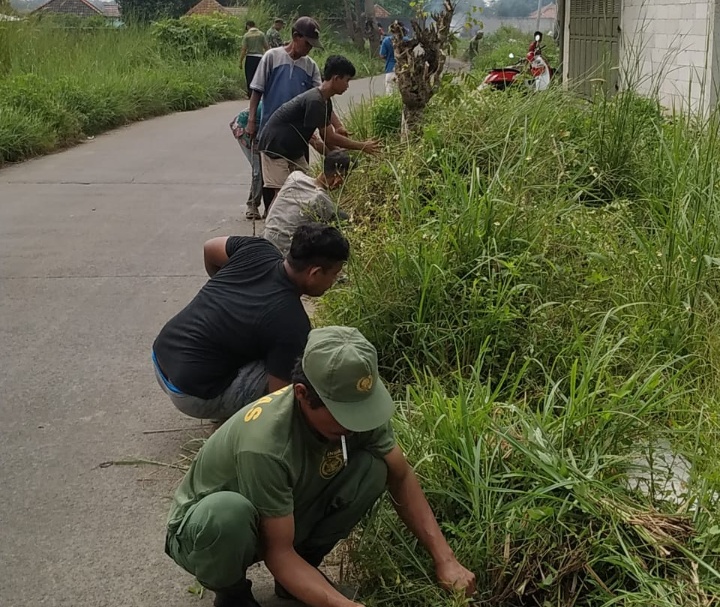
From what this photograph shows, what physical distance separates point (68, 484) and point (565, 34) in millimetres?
11540

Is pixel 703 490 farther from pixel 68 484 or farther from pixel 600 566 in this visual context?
pixel 68 484

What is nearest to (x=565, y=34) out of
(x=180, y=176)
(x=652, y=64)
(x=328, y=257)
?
(x=652, y=64)

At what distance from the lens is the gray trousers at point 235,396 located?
370 cm

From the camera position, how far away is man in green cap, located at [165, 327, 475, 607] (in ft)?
8.28

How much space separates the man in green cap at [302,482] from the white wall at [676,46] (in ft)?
20.6

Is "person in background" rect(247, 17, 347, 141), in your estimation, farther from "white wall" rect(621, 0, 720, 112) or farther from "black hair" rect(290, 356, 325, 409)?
"black hair" rect(290, 356, 325, 409)

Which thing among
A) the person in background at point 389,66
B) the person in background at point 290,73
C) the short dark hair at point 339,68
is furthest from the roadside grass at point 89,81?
the short dark hair at point 339,68

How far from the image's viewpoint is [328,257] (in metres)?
3.43

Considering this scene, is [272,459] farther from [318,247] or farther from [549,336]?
[549,336]

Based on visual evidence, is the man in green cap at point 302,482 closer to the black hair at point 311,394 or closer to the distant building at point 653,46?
the black hair at point 311,394

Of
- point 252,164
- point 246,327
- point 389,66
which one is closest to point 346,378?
point 246,327

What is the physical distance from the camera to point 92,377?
4805 millimetres

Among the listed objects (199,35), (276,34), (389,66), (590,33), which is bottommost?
(199,35)

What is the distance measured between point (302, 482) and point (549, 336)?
1772 mm
